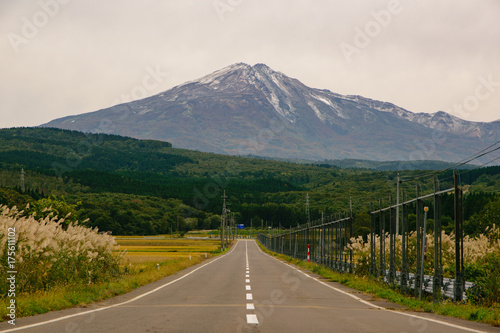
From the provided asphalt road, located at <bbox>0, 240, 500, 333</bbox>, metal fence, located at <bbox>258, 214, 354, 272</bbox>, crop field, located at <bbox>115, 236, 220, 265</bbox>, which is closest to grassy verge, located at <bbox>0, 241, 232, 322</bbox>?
asphalt road, located at <bbox>0, 240, 500, 333</bbox>

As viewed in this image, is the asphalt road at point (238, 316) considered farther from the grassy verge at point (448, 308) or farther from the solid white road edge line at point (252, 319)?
the grassy verge at point (448, 308)

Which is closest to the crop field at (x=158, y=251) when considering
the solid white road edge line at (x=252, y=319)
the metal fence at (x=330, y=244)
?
the metal fence at (x=330, y=244)

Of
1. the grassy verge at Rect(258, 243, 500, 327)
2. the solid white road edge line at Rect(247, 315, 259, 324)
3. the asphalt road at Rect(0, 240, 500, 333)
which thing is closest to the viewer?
the asphalt road at Rect(0, 240, 500, 333)

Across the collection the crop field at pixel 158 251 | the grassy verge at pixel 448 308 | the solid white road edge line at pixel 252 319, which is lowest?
the crop field at pixel 158 251

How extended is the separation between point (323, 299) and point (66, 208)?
89.3 m

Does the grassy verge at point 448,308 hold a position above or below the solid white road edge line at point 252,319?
below

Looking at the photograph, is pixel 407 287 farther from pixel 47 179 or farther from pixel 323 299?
pixel 47 179

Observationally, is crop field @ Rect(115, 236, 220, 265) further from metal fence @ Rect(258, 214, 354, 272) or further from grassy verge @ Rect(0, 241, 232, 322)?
metal fence @ Rect(258, 214, 354, 272)

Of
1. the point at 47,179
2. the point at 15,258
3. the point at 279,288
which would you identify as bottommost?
the point at 279,288

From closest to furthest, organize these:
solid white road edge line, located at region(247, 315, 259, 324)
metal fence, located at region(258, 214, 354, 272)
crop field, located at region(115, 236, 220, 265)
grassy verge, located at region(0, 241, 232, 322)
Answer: solid white road edge line, located at region(247, 315, 259, 324) < grassy verge, located at region(0, 241, 232, 322) < metal fence, located at region(258, 214, 354, 272) < crop field, located at region(115, 236, 220, 265)

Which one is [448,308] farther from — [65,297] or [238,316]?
[65,297]

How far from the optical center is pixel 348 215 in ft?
104

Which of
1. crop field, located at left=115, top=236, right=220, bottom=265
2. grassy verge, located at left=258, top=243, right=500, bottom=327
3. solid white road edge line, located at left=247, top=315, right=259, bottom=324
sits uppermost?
solid white road edge line, located at left=247, top=315, right=259, bottom=324

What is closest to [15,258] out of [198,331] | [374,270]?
[198,331]
